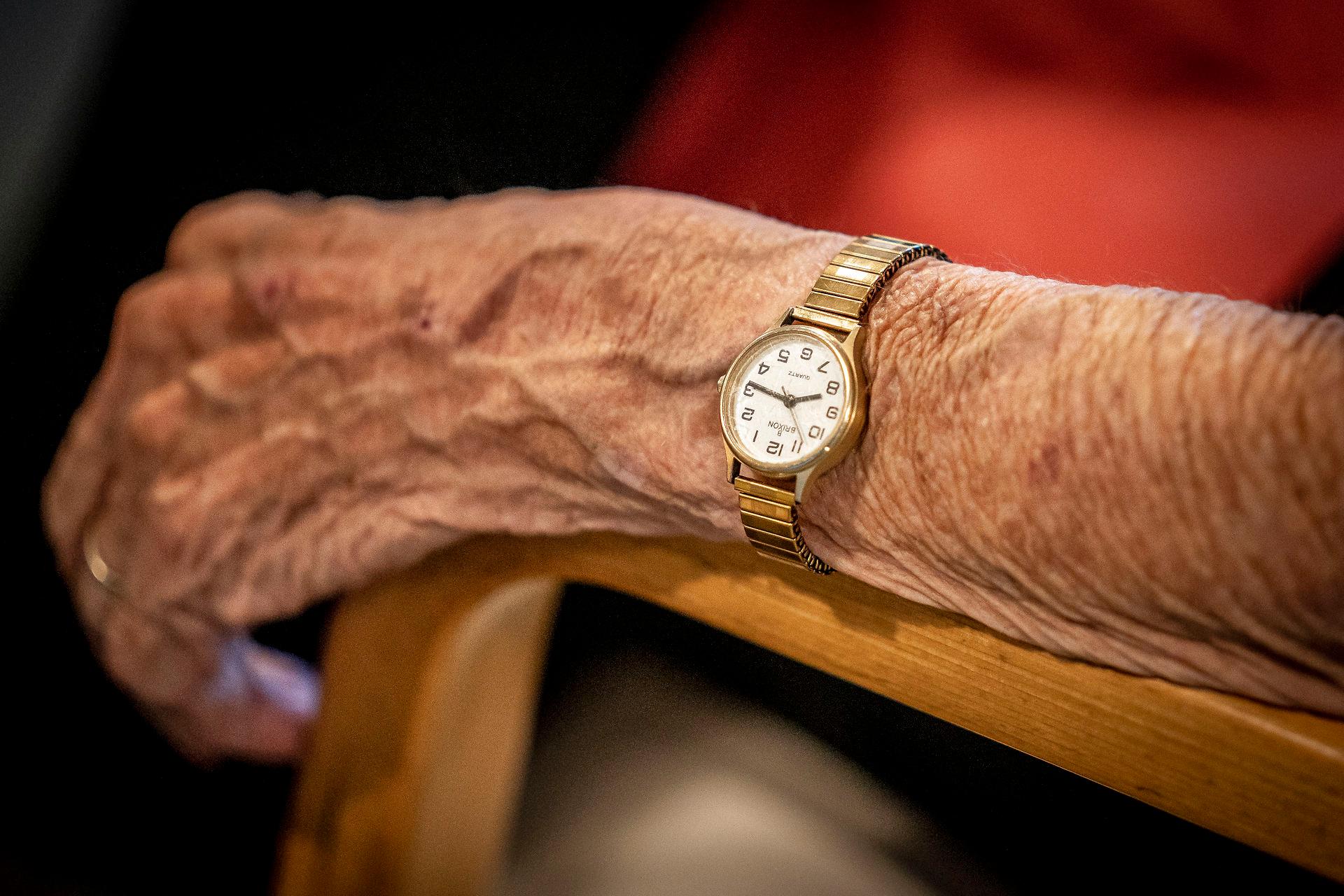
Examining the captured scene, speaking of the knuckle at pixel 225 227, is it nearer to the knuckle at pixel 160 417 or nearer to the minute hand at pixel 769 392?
the knuckle at pixel 160 417

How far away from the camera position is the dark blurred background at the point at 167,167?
3.27ft

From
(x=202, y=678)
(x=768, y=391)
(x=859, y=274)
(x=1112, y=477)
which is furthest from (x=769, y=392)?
(x=202, y=678)

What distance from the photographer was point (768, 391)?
539mm

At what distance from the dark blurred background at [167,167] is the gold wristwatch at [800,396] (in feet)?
1.26

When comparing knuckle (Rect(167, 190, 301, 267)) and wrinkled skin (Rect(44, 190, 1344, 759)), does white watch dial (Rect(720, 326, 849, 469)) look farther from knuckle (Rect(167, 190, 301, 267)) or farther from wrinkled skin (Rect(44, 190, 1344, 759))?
knuckle (Rect(167, 190, 301, 267))

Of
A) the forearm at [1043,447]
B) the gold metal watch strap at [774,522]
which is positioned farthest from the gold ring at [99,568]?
the gold metal watch strap at [774,522]

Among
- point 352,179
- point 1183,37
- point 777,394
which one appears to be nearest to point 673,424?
point 777,394

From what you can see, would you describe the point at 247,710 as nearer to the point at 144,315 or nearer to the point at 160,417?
the point at 160,417

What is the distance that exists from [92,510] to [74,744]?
17.8 inches

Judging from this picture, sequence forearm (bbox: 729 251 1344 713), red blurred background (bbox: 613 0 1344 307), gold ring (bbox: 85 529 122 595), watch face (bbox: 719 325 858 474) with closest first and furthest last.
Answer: forearm (bbox: 729 251 1344 713) → watch face (bbox: 719 325 858 474) → red blurred background (bbox: 613 0 1344 307) → gold ring (bbox: 85 529 122 595)

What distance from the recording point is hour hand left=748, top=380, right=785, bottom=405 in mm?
533

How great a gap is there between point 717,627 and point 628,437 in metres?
0.19

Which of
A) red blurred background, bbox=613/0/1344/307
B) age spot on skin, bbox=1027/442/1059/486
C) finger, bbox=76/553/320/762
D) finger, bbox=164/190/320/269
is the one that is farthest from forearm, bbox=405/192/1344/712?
finger, bbox=76/553/320/762

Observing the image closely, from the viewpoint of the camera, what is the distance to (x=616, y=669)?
Result: 825 mm
